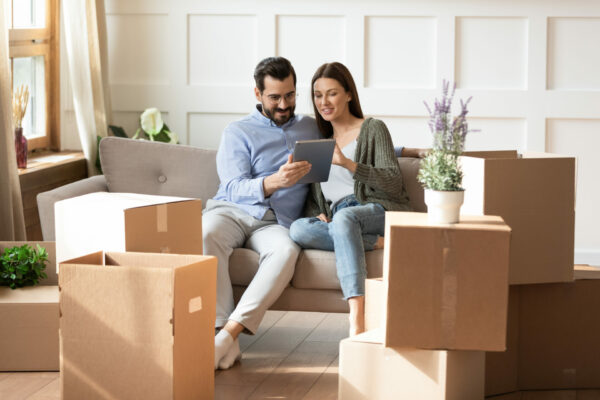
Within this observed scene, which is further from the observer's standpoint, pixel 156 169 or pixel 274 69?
pixel 156 169

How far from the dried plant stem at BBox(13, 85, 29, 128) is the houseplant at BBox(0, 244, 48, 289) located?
90cm

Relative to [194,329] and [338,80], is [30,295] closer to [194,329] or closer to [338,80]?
[194,329]

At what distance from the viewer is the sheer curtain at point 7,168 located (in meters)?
3.39

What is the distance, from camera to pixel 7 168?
342 centimetres

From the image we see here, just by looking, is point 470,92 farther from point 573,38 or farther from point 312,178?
point 312,178

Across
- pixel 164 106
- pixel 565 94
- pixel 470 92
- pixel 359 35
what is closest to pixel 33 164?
pixel 164 106

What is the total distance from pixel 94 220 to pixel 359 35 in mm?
2415

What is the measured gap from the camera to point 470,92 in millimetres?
4730

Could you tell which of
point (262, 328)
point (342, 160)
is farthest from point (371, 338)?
point (262, 328)

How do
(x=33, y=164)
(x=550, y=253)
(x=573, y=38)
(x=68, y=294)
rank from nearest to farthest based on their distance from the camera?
(x=68, y=294)
(x=550, y=253)
(x=33, y=164)
(x=573, y=38)

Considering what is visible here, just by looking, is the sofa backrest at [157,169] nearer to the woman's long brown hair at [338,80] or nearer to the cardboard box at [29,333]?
the woman's long brown hair at [338,80]

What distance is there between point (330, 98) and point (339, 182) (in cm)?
33

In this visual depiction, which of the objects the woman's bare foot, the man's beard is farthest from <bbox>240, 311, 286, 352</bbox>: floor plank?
the man's beard

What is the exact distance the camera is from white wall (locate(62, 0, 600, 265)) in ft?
15.5
